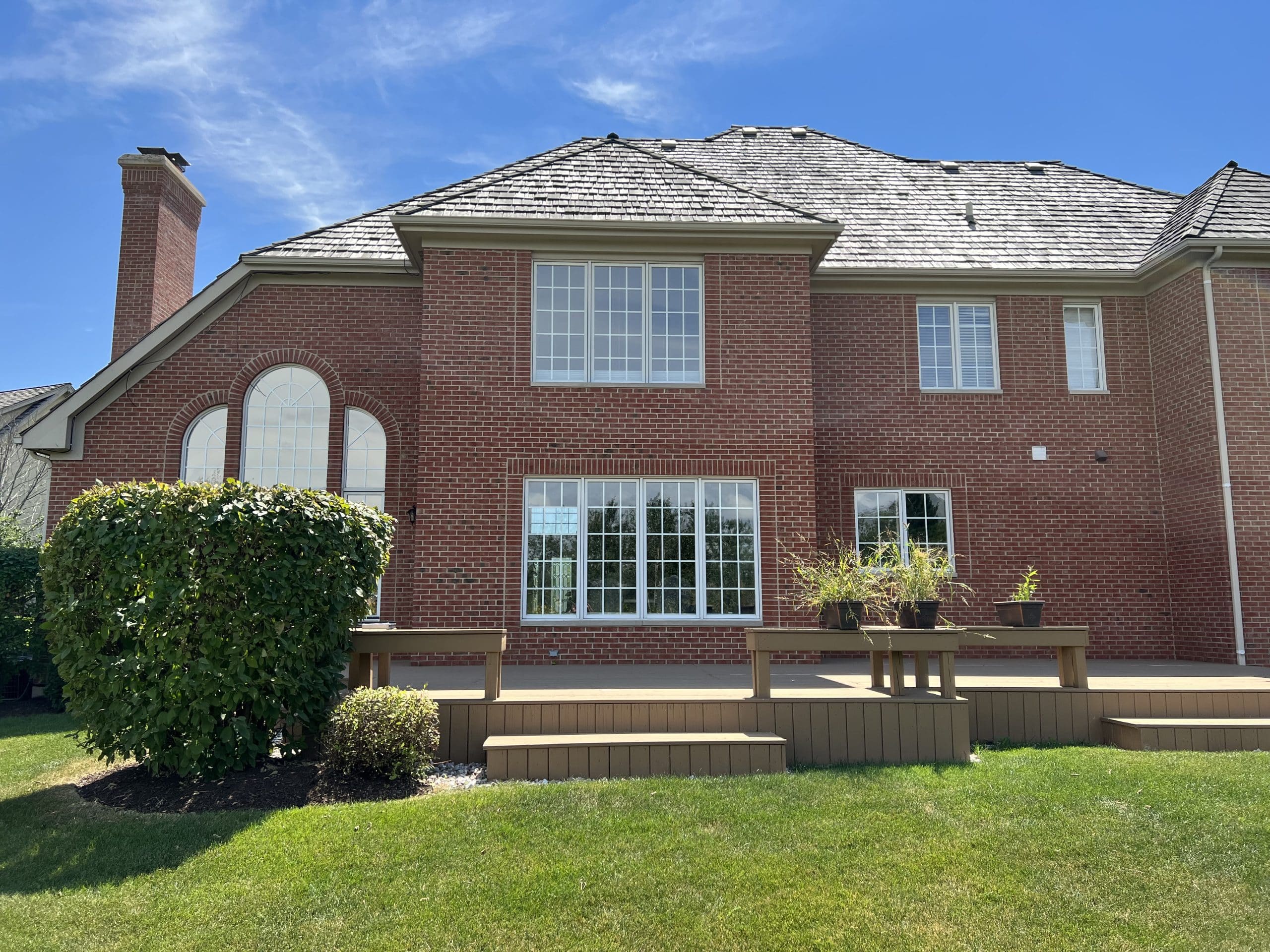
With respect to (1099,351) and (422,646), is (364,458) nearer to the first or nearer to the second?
(422,646)

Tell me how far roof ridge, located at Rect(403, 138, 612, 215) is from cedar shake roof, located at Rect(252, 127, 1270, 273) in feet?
0.11

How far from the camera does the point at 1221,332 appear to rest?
1209cm

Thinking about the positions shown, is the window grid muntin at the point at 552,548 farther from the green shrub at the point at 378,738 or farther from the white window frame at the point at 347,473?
the green shrub at the point at 378,738

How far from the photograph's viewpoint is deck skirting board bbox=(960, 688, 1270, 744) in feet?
25.7

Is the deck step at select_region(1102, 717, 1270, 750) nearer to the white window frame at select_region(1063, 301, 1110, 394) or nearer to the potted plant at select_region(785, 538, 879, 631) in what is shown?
the potted plant at select_region(785, 538, 879, 631)

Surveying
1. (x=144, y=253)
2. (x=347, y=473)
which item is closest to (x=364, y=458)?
(x=347, y=473)

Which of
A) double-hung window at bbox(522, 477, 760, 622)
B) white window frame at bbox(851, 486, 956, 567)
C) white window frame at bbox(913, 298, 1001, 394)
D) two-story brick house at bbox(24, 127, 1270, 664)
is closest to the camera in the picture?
double-hung window at bbox(522, 477, 760, 622)

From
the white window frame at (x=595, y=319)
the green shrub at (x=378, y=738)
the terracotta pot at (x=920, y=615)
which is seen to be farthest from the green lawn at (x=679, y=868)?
the white window frame at (x=595, y=319)

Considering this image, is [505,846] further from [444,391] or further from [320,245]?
[320,245]

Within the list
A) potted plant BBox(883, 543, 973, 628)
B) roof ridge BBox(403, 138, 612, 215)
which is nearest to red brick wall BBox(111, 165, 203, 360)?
roof ridge BBox(403, 138, 612, 215)

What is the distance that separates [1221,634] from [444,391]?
11.0 meters

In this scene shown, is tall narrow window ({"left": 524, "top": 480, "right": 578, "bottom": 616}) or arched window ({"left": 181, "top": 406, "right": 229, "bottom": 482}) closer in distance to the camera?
tall narrow window ({"left": 524, "top": 480, "right": 578, "bottom": 616})

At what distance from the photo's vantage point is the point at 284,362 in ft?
41.9

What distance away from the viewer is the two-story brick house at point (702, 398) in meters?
11.4
